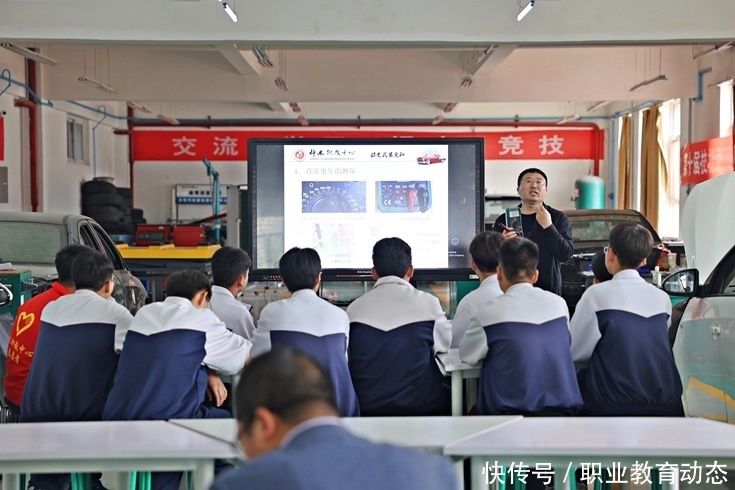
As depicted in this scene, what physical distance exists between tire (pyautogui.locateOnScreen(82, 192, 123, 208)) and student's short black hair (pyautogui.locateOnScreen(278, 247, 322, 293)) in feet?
42.4

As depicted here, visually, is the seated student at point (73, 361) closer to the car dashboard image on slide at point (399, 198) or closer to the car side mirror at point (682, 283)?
the car dashboard image on slide at point (399, 198)

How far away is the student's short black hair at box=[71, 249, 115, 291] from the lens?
11.6 ft

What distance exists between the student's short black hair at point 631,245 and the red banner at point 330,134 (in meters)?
15.6

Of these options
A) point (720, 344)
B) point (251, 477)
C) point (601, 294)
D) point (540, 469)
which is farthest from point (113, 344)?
point (720, 344)

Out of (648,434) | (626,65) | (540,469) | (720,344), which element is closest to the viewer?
(648,434)

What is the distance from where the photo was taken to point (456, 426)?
2.72m

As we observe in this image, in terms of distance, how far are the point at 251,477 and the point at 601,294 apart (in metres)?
2.52

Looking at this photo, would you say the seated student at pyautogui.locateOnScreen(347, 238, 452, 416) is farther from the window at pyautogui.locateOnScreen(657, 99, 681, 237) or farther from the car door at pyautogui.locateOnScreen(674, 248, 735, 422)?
the window at pyautogui.locateOnScreen(657, 99, 681, 237)

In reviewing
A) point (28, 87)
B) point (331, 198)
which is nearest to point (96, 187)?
point (28, 87)

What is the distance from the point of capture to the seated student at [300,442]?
4.30ft

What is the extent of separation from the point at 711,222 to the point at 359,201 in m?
1.91

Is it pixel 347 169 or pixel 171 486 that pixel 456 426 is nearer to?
pixel 171 486

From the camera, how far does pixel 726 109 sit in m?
12.4

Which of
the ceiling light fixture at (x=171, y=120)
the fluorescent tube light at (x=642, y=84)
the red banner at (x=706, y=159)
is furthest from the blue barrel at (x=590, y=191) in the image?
the ceiling light fixture at (x=171, y=120)
